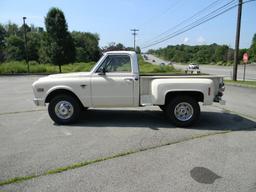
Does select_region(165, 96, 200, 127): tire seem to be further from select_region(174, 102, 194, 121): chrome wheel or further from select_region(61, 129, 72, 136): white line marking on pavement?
select_region(61, 129, 72, 136): white line marking on pavement

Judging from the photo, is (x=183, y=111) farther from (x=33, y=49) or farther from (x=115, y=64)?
→ (x=33, y=49)

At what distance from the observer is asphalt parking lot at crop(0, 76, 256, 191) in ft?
11.2

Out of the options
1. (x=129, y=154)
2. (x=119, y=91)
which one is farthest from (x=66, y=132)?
(x=129, y=154)

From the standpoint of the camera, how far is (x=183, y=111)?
→ 6133 mm

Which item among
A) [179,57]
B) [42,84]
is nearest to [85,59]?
[179,57]

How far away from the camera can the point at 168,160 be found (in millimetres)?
4160

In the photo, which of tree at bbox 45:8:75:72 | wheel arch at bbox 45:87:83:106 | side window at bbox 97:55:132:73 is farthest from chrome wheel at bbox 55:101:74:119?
tree at bbox 45:8:75:72

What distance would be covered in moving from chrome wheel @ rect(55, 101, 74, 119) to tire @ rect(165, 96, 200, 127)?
261cm

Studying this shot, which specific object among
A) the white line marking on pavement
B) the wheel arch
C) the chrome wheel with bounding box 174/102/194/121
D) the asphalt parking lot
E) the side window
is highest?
the side window

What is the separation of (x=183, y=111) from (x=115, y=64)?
86.5 inches

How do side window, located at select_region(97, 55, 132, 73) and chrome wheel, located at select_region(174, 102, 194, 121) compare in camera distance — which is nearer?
chrome wheel, located at select_region(174, 102, 194, 121)

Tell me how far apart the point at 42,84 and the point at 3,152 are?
2.22 metres

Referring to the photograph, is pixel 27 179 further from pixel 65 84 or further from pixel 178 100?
pixel 178 100

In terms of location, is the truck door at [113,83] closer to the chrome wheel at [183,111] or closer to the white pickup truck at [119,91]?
the white pickup truck at [119,91]
